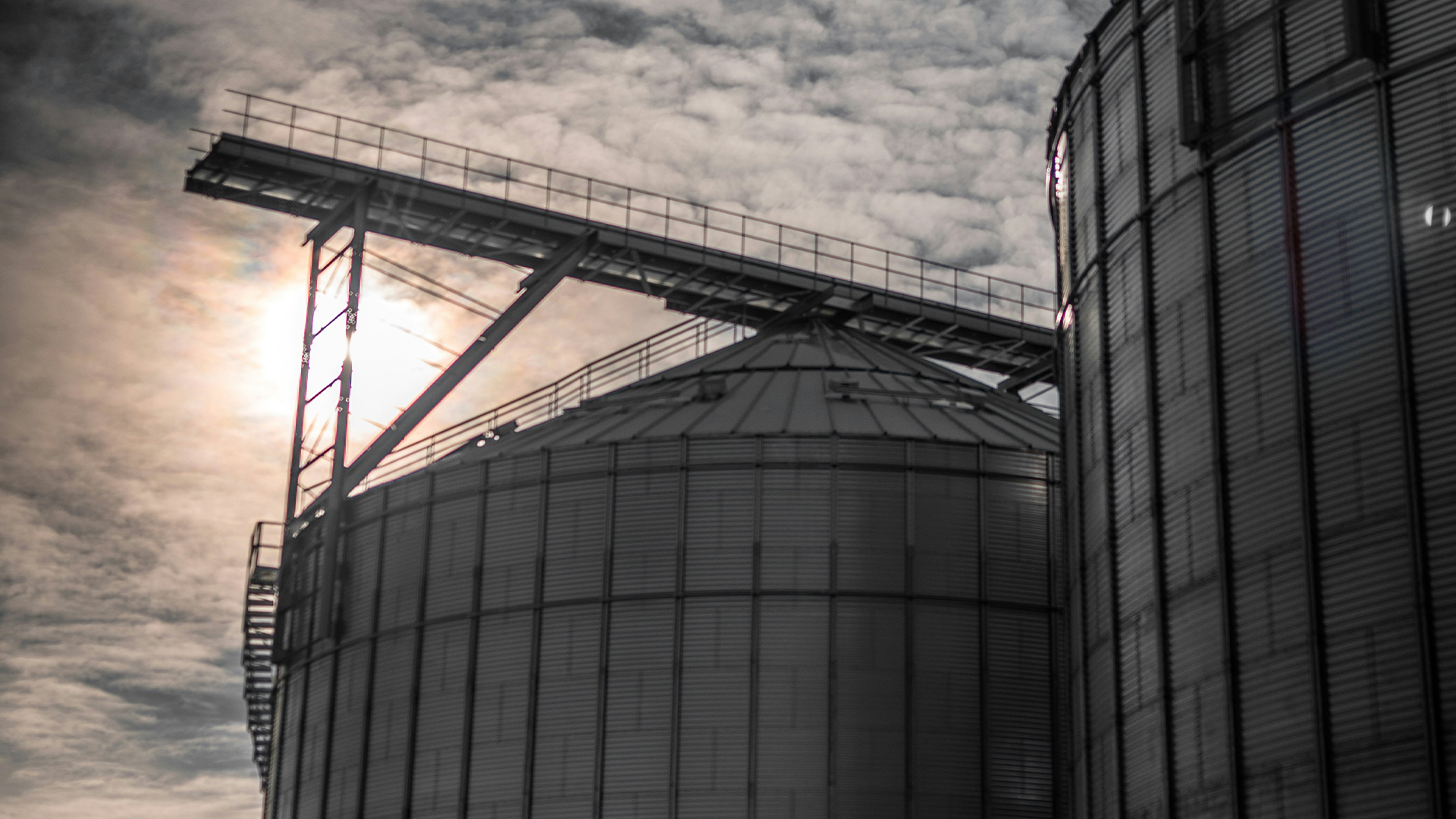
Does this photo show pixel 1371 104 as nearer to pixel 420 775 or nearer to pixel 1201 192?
pixel 1201 192

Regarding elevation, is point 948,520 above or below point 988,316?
below

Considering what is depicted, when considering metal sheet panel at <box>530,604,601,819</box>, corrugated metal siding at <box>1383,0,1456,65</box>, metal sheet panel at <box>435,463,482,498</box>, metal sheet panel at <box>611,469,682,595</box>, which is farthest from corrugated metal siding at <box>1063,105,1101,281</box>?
metal sheet panel at <box>435,463,482,498</box>

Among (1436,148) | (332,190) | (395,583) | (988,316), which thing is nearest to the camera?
(1436,148)

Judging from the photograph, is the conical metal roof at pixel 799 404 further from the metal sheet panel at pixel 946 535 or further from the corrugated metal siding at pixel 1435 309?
the corrugated metal siding at pixel 1435 309

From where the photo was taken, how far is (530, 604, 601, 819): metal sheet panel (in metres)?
39.6

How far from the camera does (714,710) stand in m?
39.4

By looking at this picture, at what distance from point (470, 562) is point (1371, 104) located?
990 inches

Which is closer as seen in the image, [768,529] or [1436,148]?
[1436,148]

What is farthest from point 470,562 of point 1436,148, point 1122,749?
point 1436,148

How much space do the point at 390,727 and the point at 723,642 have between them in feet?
28.8

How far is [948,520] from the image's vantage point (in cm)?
4156

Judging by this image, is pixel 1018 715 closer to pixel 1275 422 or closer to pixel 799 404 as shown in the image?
pixel 799 404

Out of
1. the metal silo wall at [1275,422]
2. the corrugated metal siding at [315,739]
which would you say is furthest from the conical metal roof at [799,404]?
the metal silo wall at [1275,422]

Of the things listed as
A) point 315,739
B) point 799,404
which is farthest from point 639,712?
point 315,739
